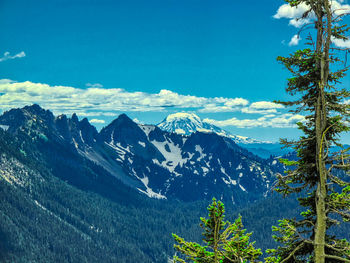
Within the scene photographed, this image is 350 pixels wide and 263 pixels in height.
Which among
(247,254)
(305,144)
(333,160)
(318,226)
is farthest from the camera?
(247,254)

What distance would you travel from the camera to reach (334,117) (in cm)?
1420

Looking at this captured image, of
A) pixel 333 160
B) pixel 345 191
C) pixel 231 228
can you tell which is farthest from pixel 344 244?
pixel 231 228

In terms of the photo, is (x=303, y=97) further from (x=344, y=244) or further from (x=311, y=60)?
(x=344, y=244)

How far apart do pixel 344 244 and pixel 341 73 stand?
736cm

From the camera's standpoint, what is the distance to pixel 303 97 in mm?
16219

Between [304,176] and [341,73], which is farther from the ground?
[341,73]

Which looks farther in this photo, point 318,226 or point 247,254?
point 247,254

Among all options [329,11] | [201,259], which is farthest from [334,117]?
[201,259]

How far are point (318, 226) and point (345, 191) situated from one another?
3889 mm

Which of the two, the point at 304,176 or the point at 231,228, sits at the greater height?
the point at 304,176

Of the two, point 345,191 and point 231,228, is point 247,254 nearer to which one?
point 231,228

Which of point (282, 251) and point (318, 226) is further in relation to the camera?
point (282, 251)

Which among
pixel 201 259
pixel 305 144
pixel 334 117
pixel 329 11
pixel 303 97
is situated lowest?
pixel 201 259

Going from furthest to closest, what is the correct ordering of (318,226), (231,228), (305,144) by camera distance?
(305,144), (231,228), (318,226)
